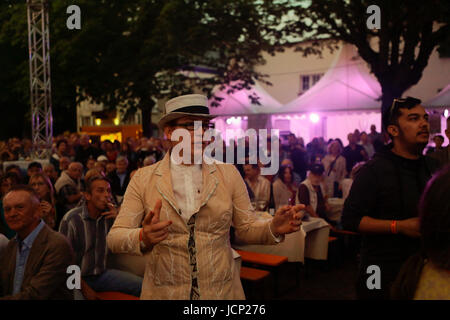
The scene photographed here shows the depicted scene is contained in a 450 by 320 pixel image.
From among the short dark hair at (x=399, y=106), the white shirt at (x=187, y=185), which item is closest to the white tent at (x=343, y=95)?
the short dark hair at (x=399, y=106)

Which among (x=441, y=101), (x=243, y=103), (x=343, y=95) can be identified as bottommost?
(x=441, y=101)

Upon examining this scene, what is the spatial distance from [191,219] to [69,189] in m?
5.23

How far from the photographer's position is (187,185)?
90.3 inches

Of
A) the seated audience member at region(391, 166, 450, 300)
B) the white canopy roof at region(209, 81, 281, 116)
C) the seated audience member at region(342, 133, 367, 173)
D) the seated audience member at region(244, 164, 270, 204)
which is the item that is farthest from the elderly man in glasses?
the white canopy roof at region(209, 81, 281, 116)

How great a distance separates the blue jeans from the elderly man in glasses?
2.32 m

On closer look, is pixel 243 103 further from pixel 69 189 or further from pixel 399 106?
pixel 399 106

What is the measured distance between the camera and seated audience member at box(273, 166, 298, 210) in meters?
7.30

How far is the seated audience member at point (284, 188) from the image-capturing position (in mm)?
7301

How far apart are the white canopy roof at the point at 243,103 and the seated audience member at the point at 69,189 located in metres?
10.8

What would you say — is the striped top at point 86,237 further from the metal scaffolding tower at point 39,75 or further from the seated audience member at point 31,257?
the metal scaffolding tower at point 39,75

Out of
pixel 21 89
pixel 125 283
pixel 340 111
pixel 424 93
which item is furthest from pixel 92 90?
pixel 424 93

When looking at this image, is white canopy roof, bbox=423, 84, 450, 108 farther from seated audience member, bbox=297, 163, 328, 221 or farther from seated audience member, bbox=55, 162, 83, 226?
seated audience member, bbox=55, 162, 83, 226

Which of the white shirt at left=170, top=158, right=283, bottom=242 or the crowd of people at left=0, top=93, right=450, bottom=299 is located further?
the crowd of people at left=0, top=93, right=450, bottom=299

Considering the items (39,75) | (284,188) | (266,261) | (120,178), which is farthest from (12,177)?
(39,75)
